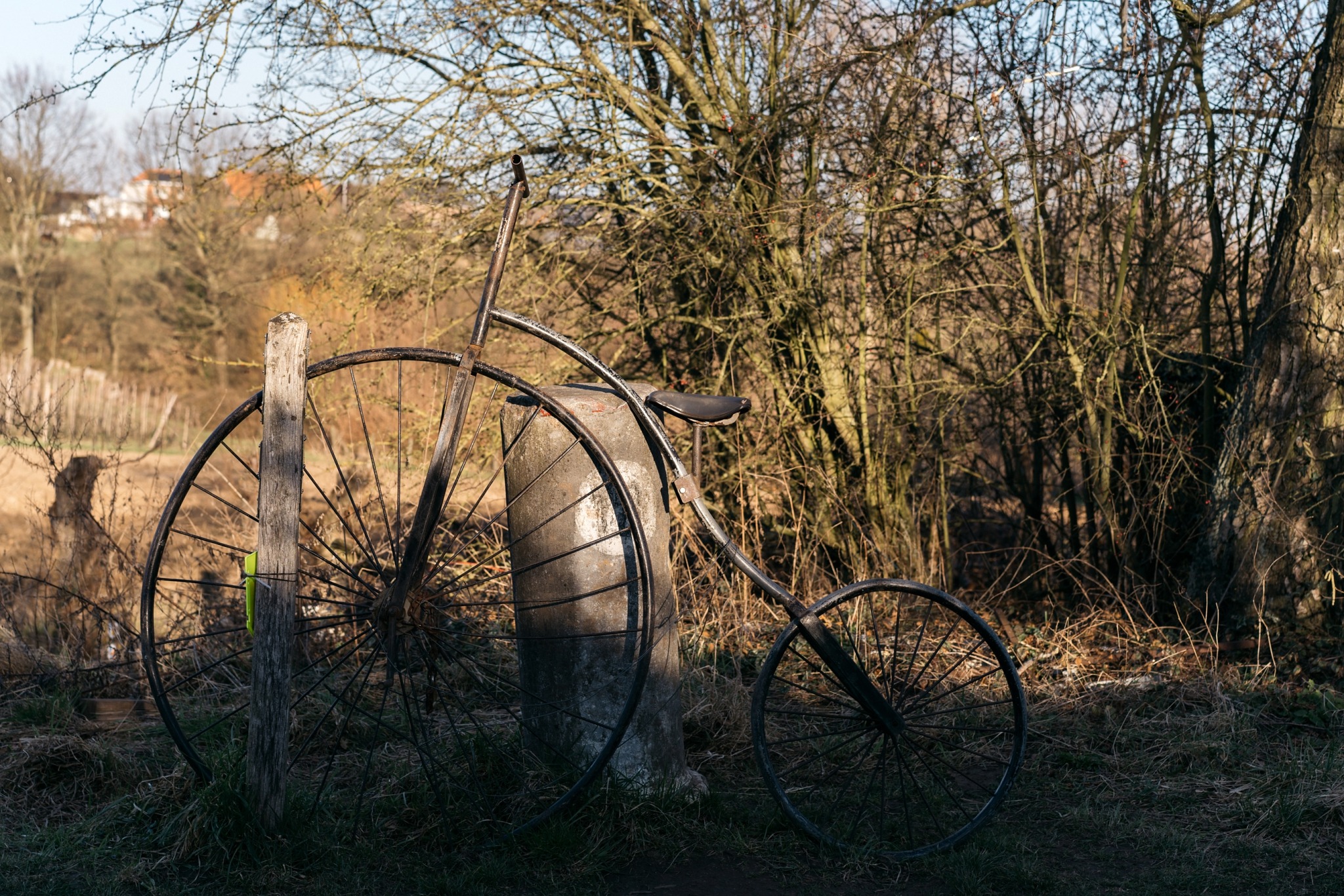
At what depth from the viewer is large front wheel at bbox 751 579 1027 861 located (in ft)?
10.7

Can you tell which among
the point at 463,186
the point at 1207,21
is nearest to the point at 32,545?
the point at 463,186

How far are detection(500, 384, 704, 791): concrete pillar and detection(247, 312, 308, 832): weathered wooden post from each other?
2.28 feet

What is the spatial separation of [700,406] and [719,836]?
51.1 inches

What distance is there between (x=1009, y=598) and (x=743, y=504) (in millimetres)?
1845

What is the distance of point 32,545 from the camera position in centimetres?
809

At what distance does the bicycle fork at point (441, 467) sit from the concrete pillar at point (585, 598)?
0.87 ft

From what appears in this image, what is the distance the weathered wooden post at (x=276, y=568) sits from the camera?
303 cm

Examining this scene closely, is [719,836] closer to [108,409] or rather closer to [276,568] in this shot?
[276,568]

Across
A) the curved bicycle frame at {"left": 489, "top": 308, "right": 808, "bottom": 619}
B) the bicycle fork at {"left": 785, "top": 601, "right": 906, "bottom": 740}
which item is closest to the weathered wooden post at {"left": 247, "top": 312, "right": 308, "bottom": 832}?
the curved bicycle frame at {"left": 489, "top": 308, "right": 808, "bottom": 619}

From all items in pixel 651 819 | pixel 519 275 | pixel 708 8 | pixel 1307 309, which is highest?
pixel 708 8

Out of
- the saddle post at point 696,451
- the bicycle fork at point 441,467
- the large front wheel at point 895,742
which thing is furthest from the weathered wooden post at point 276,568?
the large front wheel at point 895,742

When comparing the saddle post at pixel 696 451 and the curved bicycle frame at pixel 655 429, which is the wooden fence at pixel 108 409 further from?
the saddle post at pixel 696 451

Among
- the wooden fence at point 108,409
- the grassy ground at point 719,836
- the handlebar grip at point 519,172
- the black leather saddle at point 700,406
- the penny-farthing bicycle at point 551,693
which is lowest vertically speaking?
the grassy ground at point 719,836

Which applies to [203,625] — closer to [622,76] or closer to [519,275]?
[519,275]
